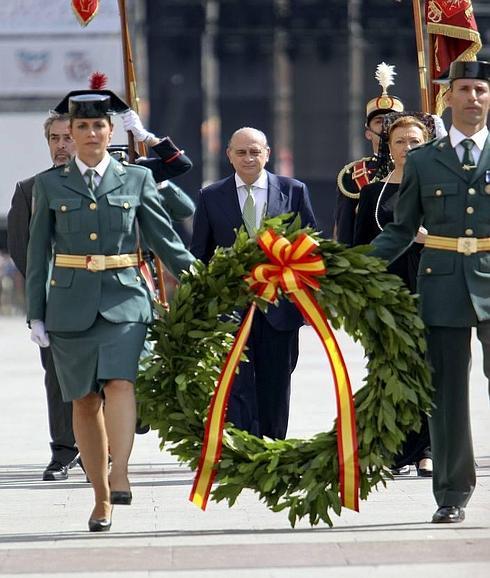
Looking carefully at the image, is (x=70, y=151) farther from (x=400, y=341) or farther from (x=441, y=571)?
(x=441, y=571)

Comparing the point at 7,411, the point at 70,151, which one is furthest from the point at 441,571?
the point at 7,411

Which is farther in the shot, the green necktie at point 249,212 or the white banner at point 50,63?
the white banner at point 50,63

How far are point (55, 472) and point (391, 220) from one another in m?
2.13

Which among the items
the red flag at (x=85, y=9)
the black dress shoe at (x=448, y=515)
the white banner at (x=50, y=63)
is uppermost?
the white banner at (x=50, y=63)

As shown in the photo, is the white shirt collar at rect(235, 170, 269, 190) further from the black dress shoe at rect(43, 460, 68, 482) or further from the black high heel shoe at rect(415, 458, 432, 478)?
the black dress shoe at rect(43, 460, 68, 482)

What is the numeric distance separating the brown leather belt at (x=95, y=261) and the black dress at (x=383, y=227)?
2115 millimetres

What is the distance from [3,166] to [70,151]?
109 feet

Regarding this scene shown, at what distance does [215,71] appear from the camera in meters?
39.9

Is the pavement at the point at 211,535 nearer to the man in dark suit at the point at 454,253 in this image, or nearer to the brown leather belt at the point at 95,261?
the man in dark suit at the point at 454,253

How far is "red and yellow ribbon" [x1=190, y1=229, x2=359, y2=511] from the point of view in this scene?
7.48m

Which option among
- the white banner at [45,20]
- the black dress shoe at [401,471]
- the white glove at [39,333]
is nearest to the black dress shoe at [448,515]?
the white glove at [39,333]

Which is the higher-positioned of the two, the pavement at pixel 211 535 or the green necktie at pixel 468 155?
the green necktie at pixel 468 155

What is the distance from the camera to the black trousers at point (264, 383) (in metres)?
9.45

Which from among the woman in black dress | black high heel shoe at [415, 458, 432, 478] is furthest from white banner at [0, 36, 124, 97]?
black high heel shoe at [415, 458, 432, 478]
